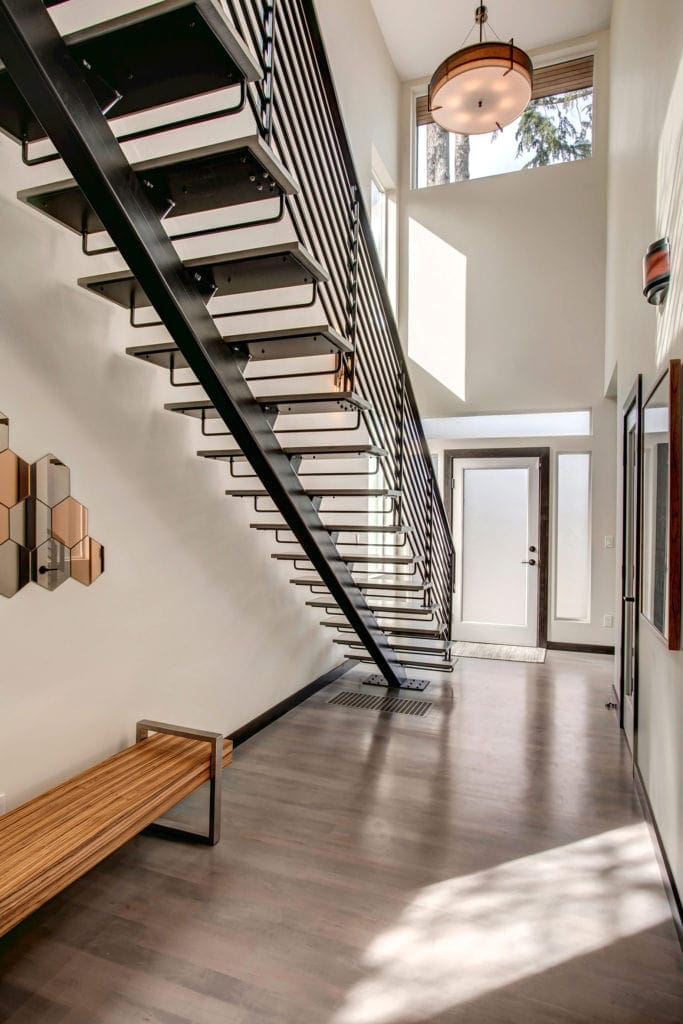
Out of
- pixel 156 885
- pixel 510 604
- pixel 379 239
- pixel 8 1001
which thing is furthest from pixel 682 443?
pixel 379 239

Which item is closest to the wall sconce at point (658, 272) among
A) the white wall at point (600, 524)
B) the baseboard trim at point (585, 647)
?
the white wall at point (600, 524)

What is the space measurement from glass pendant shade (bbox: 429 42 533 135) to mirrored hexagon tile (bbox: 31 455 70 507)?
415 centimetres

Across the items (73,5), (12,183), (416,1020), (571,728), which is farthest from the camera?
(571,728)

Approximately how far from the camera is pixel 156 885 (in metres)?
2.46

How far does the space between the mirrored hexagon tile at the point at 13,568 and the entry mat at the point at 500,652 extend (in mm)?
4818

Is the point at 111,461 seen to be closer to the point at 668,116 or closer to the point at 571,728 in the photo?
the point at 668,116

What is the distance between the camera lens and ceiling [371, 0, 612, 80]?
6344 mm

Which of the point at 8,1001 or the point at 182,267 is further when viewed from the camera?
the point at 182,267

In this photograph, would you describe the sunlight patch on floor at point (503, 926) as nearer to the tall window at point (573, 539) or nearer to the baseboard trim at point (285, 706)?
the baseboard trim at point (285, 706)

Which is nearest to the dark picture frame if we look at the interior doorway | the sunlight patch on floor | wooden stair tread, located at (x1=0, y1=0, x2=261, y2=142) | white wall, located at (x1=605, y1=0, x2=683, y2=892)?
white wall, located at (x1=605, y1=0, x2=683, y2=892)

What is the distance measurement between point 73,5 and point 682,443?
10.5 feet

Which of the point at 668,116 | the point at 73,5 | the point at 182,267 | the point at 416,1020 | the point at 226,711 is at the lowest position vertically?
the point at 416,1020

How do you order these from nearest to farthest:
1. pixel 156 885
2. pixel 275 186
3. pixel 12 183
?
pixel 275 186 → pixel 12 183 → pixel 156 885

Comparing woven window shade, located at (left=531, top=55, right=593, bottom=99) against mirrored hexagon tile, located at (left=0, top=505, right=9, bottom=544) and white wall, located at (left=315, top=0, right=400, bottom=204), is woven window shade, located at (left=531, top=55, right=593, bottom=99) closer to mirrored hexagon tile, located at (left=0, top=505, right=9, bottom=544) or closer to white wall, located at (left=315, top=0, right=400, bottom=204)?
white wall, located at (left=315, top=0, right=400, bottom=204)
